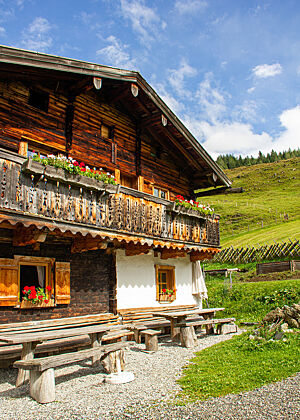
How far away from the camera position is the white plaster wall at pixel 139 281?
12.5 meters

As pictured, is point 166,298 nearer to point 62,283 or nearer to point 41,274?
point 62,283

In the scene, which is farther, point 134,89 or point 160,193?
point 160,193

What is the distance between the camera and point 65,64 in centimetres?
1078

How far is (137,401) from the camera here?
6.19 meters

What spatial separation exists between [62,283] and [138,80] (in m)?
7.51

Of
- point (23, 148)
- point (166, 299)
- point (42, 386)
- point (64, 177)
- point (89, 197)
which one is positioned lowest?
point (42, 386)

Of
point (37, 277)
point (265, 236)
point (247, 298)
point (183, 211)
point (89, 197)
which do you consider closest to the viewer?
point (89, 197)

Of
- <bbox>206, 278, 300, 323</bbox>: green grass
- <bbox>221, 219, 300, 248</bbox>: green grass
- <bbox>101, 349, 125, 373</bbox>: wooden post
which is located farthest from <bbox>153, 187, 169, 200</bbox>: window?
<bbox>221, 219, 300, 248</bbox>: green grass

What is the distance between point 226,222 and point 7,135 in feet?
164

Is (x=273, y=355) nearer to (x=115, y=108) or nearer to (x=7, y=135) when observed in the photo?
(x=7, y=135)

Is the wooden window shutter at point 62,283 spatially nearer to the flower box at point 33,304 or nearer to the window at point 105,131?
the flower box at point 33,304

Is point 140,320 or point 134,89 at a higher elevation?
point 134,89

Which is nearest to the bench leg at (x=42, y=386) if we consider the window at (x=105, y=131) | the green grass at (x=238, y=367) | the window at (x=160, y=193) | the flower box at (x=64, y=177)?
the green grass at (x=238, y=367)

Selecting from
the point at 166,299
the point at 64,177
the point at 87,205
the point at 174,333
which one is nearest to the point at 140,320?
the point at 174,333
